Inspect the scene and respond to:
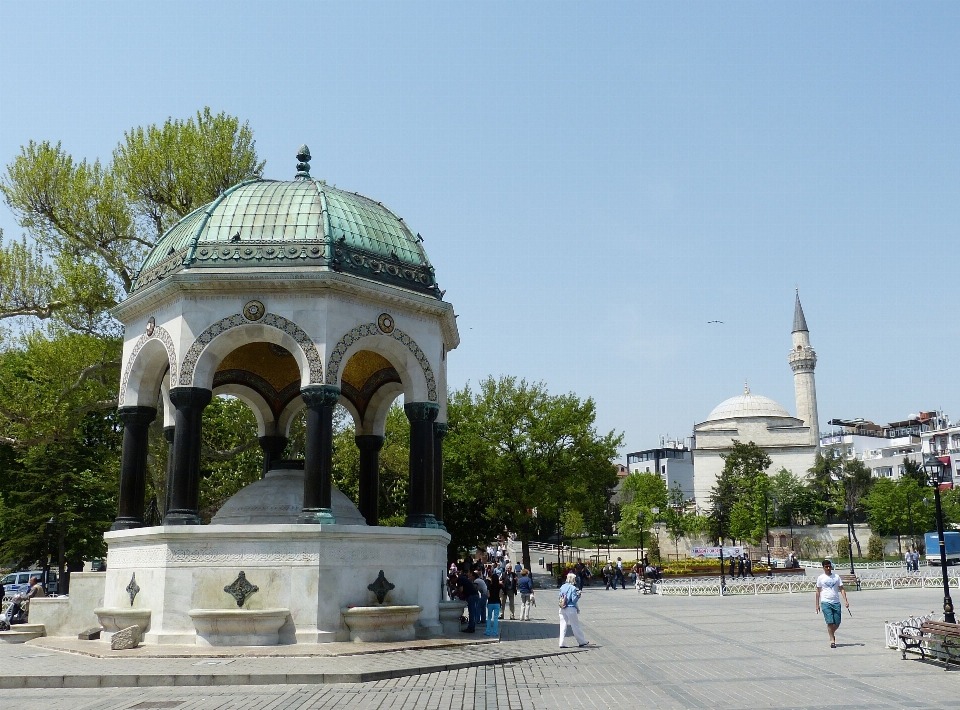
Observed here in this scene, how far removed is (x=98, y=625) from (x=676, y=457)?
4723 inches

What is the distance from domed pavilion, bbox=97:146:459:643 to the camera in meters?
13.6

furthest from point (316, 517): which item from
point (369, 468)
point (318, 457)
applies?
point (369, 468)

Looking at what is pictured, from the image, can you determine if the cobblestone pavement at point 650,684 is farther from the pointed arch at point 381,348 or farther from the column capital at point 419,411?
the pointed arch at point 381,348

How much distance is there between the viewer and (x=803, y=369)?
10194cm

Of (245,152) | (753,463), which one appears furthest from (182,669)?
(753,463)

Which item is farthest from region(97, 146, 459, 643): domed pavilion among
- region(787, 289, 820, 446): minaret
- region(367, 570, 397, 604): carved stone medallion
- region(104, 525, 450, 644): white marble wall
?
region(787, 289, 820, 446): minaret

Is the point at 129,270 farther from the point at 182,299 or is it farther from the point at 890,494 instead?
the point at 890,494

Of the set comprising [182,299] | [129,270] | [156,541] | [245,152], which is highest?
[245,152]

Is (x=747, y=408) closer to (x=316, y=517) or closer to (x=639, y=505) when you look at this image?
(x=639, y=505)

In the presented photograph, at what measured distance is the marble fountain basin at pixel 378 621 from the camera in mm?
13500

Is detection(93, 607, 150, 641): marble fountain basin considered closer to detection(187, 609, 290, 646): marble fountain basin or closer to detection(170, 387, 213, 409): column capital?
detection(187, 609, 290, 646): marble fountain basin

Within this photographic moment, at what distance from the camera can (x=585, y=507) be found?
1636 inches

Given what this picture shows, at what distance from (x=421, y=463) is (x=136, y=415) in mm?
5451

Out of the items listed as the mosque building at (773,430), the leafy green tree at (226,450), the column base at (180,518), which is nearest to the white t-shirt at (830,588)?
the column base at (180,518)
